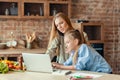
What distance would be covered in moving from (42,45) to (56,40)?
7.58ft

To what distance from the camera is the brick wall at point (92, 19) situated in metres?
5.77

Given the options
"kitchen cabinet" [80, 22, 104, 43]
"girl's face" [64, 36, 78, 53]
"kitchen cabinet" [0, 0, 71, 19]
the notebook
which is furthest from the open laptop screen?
"kitchen cabinet" [80, 22, 104, 43]

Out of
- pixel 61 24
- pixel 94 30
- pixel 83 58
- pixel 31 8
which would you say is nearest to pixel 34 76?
pixel 83 58

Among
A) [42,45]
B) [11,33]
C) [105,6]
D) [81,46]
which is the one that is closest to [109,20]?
[105,6]

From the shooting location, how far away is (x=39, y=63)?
274cm

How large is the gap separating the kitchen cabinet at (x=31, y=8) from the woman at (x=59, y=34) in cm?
203

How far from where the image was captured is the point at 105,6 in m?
6.17

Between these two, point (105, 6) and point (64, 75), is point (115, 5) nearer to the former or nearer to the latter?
point (105, 6)

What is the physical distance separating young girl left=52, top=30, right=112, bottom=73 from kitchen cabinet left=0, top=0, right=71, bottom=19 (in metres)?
2.74

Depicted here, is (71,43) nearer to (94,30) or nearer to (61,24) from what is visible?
(61,24)

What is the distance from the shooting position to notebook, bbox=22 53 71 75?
8.77ft

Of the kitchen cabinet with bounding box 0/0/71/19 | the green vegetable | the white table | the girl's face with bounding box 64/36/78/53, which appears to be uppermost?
the kitchen cabinet with bounding box 0/0/71/19

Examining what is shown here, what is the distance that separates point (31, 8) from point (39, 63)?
3.21 m

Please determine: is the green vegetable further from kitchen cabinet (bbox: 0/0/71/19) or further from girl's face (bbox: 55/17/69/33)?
kitchen cabinet (bbox: 0/0/71/19)
